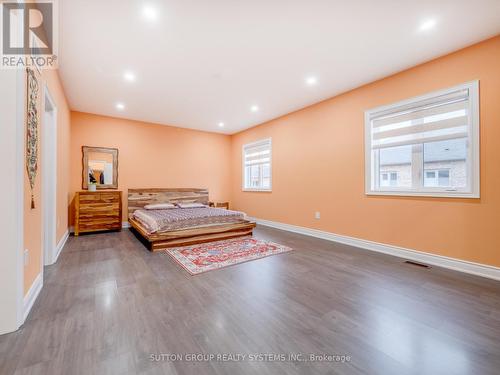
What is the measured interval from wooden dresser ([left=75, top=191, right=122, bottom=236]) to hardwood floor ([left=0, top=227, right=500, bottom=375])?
1.88 metres

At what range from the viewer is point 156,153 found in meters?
5.71

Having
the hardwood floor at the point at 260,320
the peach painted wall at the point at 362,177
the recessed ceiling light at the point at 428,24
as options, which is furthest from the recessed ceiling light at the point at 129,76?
the recessed ceiling light at the point at 428,24

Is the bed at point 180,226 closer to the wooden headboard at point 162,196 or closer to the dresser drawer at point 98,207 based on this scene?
the wooden headboard at point 162,196

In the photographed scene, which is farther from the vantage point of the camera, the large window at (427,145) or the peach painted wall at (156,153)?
the peach painted wall at (156,153)

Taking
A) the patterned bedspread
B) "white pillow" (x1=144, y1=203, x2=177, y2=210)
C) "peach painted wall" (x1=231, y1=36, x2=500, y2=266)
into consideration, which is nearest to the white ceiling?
"peach painted wall" (x1=231, y1=36, x2=500, y2=266)

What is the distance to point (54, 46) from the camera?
2.59 metres

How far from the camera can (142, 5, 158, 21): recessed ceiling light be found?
206 centimetres

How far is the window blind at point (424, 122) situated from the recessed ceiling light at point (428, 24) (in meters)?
0.92

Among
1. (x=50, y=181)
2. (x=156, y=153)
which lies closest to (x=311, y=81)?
(x=50, y=181)

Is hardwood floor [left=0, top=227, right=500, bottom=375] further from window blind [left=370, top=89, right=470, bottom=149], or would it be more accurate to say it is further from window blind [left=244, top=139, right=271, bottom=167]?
window blind [left=244, top=139, right=271, bottom=167]

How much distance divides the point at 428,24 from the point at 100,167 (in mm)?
5949

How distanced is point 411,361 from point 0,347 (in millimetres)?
2473

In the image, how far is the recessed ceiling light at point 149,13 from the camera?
206cm
